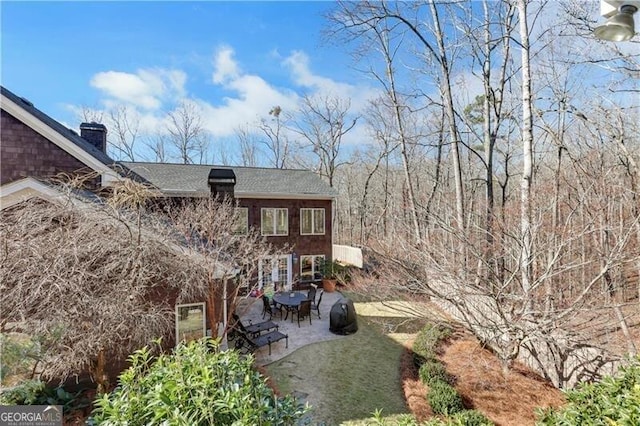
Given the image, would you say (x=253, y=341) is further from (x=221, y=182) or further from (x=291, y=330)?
(x=221, y=182)

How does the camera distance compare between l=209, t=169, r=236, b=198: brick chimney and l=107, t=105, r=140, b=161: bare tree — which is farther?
l=107, t=105, r=140, b=161: bare tree

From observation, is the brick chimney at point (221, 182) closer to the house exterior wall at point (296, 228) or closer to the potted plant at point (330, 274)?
the house exterior wall at point (296, 228)

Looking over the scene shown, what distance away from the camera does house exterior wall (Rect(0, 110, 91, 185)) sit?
30.7 feet

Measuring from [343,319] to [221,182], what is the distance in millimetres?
7532

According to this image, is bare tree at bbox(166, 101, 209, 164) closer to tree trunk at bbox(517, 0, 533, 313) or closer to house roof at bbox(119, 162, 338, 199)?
house roof at bbox(119, 162, 338, 199)

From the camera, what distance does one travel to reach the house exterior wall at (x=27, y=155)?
30.7 feet

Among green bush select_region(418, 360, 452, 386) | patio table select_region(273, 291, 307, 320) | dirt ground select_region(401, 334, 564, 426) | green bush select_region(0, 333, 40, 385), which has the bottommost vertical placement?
dirt ground select_region(401, 334, 564, 426)

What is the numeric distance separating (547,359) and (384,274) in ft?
16.1

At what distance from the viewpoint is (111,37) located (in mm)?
9617

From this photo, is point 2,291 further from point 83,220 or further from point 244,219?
point 244,219

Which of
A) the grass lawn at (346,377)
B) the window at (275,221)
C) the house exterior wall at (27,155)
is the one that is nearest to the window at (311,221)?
the window at (275,221)

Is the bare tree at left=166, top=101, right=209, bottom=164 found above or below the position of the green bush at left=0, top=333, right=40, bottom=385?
above

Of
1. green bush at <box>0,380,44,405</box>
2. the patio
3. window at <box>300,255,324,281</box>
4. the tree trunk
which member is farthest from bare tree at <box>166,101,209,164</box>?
the tree trunk

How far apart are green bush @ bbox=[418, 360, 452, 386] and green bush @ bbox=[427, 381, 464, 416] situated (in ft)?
1.47
